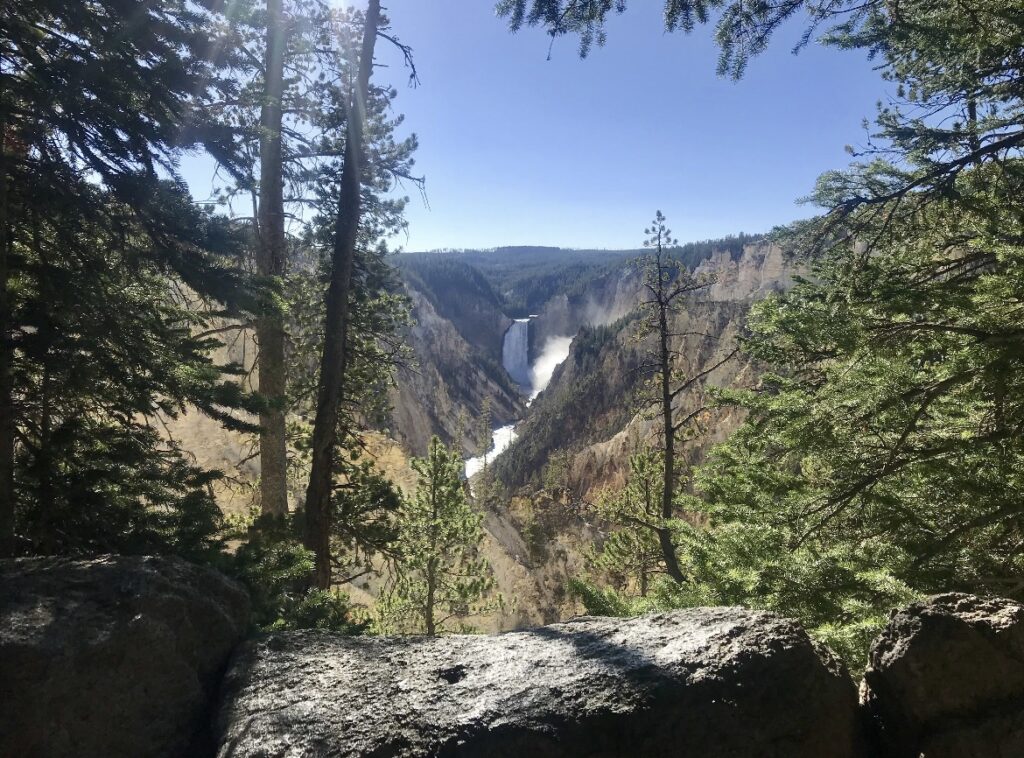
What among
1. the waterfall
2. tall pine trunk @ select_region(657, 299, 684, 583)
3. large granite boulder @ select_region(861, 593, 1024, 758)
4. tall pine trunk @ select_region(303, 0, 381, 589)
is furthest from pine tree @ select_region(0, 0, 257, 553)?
the waterfall

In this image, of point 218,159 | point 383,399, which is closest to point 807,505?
point 218,159

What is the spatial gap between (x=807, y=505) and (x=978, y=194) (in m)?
2.87

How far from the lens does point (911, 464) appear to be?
4.33 m

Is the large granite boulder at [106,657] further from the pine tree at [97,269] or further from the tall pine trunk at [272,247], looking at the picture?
the tall pine trunk at [272,247]

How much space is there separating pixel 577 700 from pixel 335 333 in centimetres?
572

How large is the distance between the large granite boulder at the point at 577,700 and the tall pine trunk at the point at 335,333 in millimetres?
4211

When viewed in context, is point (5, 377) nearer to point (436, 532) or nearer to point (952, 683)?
point (952, 683)

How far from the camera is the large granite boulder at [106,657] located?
2.38m

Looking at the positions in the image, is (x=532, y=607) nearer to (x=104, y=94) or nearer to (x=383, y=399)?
(x=383, y=399)

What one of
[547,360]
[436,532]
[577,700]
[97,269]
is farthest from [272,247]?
[547,360]

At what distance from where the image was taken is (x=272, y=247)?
363 inches

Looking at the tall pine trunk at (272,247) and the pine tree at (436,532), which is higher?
the tall pine trunk at (272,247)

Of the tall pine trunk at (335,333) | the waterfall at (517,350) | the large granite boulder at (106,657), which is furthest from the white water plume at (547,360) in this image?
the large granite boulder at (106,657)

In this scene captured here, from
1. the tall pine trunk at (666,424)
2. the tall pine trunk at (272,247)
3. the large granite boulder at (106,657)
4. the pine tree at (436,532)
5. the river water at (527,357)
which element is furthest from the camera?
the river water at (527,357)
